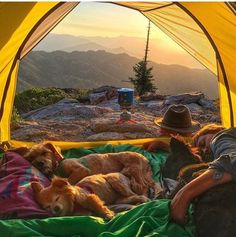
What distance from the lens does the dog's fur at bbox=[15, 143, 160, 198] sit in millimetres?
4730

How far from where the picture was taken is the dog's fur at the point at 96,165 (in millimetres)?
4730

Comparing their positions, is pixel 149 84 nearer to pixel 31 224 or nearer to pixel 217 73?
pixel 217 73

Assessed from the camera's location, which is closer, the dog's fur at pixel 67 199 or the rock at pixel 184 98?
the dog's fur at pixel 67 199

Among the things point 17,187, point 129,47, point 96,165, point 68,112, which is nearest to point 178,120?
point 96,165

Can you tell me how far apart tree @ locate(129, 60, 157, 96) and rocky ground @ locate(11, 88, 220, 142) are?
5.37 metres

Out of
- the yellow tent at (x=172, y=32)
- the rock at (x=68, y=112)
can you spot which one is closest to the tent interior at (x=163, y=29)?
the yellow tent at (x=172, y=32)

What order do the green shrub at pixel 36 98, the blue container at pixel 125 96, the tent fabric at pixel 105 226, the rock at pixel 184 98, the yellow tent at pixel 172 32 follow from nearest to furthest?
1. the tent fabric at pixel 105 226
2. the yellow tent at pixel 172 32
3. the blue container at pixel 125 96
4. the rock at pixel 184 98
5. the green shrub at pixel 36 98

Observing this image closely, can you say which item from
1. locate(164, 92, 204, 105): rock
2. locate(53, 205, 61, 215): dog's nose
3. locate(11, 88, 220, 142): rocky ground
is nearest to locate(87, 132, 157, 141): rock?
locate(11, 88, 220, 142): rocky ground

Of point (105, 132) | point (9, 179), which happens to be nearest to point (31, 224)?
point (9, 179)

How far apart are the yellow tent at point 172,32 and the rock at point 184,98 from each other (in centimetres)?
503

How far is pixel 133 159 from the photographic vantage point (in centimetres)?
511

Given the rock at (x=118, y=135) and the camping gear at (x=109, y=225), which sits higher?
the camping gear at (x=109, y=225)

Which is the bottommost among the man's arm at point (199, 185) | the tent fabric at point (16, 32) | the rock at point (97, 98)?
the rock at point (97, 98)

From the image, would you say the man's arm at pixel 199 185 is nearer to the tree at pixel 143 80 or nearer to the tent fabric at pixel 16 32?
the tent fabric at pixel 16 32
